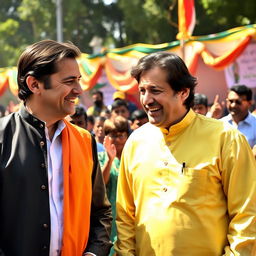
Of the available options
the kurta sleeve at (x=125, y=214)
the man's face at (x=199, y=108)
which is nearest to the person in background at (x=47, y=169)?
the kurta sleeve at (x=125, y=214)

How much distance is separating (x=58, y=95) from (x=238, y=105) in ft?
14.1

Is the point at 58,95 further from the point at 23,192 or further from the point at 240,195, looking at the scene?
the point at 240,195


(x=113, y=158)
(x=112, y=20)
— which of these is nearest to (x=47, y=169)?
(x=113, y=158)

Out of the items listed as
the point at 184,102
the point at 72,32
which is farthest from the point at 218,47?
the point at 72,32

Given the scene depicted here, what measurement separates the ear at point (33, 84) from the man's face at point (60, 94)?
3 cm

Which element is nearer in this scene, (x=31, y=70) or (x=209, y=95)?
(x=31, y=70)

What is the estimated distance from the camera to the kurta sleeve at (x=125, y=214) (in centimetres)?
303

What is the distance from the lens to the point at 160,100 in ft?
9.58

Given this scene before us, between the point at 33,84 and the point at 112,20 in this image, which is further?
the point at 112,20

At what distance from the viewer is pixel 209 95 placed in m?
12.2

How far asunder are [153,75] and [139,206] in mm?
709

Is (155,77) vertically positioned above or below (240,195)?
above

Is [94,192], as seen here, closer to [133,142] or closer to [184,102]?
[133,142]

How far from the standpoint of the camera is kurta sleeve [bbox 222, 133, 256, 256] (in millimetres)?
2785
